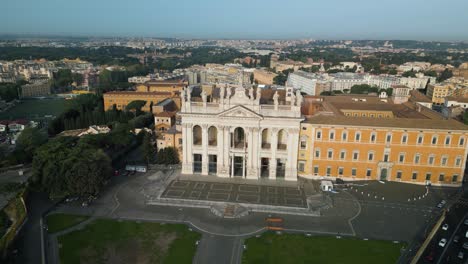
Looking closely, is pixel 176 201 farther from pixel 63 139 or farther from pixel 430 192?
pixel 430 192

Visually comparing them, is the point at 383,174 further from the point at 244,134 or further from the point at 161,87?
the point at 161,87

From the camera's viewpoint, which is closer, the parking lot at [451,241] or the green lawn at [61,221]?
the parking lot at [451,241]

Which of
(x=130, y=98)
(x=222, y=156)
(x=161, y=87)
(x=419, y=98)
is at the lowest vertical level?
(x=130, y=98)

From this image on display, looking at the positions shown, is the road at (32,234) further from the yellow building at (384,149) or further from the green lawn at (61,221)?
the yellow building at (384,149)

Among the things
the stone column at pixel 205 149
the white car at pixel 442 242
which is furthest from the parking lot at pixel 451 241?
the stone column at pixel 205 149

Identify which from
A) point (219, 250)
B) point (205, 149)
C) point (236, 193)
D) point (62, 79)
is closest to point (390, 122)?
point (236, 193)

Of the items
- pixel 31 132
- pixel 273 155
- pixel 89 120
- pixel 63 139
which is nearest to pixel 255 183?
pixel 273 155

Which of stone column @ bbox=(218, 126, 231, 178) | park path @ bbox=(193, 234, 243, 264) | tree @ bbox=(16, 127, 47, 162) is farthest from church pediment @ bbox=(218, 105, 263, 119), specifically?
tree @ bbox=(16, 127, 47, 162)
